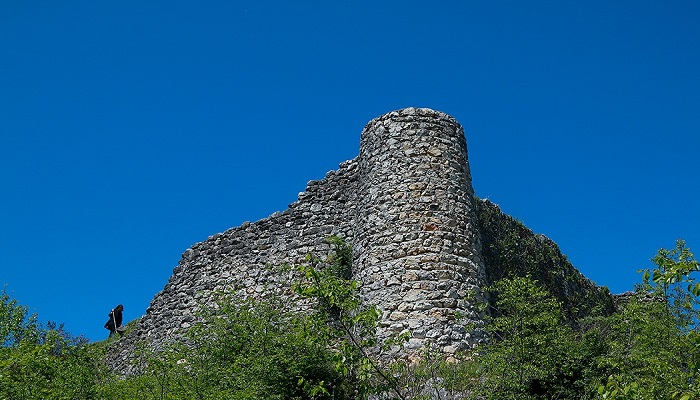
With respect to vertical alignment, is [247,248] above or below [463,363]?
above

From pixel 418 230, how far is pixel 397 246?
0.48 m

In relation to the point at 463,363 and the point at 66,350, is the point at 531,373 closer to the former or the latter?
the point at 463,363

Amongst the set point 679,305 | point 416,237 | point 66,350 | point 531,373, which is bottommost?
point 531,373

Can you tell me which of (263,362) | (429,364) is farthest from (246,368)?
(429,364)

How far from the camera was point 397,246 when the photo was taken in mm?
14102

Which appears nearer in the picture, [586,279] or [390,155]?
[390,155]

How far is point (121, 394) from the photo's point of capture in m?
12.0

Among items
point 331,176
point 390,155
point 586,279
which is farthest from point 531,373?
point 586,279

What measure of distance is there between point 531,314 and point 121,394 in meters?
6.33

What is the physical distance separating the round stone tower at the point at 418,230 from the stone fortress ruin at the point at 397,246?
20 mm

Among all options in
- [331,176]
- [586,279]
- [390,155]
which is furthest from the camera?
[586,279]

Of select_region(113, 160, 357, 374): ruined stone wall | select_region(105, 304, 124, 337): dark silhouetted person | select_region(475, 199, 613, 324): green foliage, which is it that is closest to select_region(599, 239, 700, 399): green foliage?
select_region(475, 199, 613, 324): green foliage

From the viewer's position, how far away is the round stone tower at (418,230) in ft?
43.9

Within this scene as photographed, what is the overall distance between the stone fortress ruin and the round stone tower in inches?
0.8
